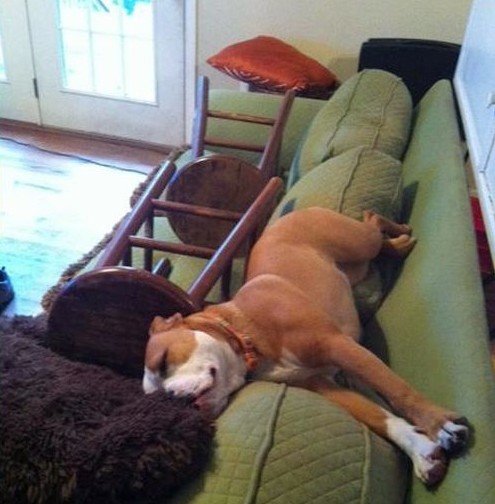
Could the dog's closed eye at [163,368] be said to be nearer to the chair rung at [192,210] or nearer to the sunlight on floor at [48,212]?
the chair rung at [192,210]

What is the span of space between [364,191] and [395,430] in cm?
62

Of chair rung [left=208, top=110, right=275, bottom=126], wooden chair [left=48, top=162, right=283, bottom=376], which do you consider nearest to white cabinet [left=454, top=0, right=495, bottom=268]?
wooden chair [left=48, top=162, right=283, bottom=376]

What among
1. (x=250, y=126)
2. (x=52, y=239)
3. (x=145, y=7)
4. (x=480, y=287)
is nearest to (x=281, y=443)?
(x=480, y=287)

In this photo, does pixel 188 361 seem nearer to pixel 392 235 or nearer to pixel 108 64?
A: pixel 392 235

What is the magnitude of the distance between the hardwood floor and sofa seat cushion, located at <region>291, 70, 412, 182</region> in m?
1.05

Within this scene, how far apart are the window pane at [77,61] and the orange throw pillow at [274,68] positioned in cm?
114

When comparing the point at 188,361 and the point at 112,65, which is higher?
the point at 188,361

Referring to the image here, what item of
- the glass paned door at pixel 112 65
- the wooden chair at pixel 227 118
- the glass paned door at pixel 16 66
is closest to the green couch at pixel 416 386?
the wooden chair at pixel 227 118

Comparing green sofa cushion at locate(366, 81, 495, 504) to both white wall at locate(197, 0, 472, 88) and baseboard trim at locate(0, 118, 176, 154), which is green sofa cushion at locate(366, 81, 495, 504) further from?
baseboard trim at locate(0, 118, 176, 154)

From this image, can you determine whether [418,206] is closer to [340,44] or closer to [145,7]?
[340,44]

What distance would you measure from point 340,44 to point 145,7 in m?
1.09

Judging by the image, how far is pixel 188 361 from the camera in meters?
0.93

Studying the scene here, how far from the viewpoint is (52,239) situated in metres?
2.45

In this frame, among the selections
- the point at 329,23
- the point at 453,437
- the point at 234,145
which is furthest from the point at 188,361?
the point at 329,23
